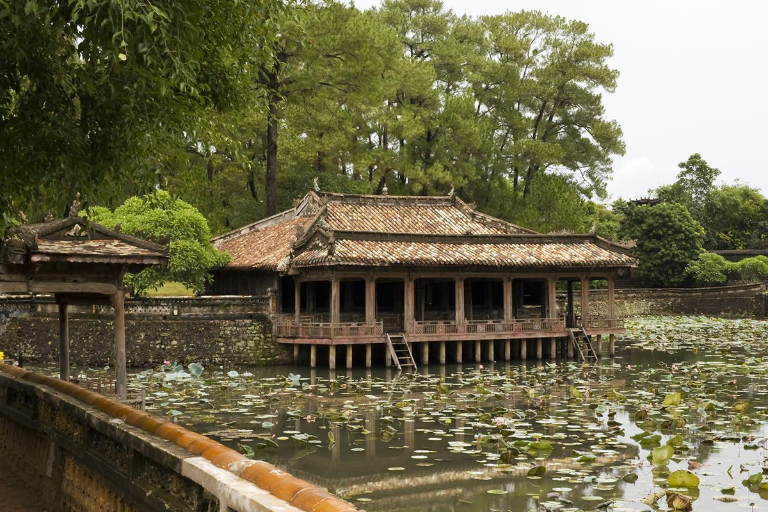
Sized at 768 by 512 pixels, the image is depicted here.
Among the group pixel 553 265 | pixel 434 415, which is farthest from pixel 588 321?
pixel 434 415

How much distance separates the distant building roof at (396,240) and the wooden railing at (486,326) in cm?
197

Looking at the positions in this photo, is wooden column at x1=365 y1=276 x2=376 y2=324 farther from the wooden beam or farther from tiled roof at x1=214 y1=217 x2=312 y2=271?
the wooden beam

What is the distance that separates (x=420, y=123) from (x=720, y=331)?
1847 centimetres

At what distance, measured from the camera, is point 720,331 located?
3906 centimetres

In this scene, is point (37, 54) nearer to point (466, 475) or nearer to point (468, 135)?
point (466, 475)

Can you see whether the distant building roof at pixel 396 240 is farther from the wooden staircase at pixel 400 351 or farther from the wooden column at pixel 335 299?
the wooden staircase at pixel 400 351

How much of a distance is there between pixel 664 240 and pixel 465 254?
27.9m

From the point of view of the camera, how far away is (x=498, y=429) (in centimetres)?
1466

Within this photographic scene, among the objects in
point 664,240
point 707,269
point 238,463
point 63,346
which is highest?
point 664,240

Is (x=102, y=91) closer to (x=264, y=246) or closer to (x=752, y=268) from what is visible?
(x=264, y=246)

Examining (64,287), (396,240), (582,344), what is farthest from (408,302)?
(64,287)

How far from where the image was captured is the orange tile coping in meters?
4.64

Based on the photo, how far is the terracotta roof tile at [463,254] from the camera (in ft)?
85.5

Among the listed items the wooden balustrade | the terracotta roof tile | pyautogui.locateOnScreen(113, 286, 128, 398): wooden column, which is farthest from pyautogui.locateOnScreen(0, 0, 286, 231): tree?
the wooden balustrade
